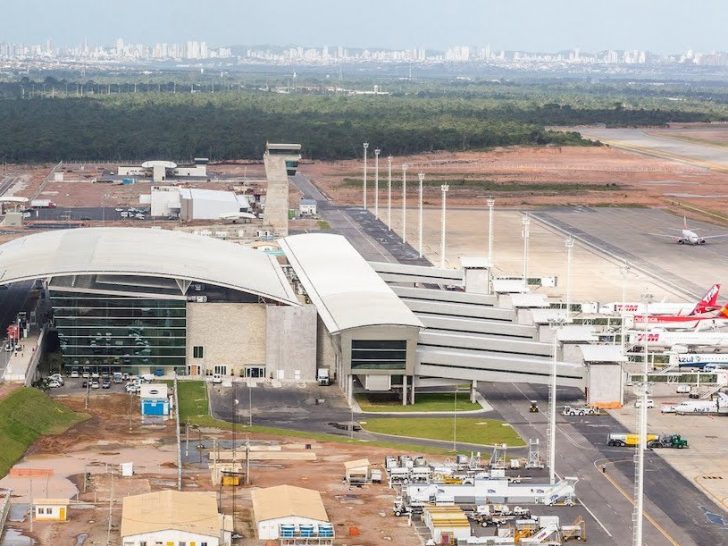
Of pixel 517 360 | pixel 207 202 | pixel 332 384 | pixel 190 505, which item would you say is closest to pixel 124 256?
pixel 332 384

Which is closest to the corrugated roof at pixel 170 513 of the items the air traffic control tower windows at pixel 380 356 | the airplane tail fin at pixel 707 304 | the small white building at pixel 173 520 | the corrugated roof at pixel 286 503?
the small white building at pixel 173 520

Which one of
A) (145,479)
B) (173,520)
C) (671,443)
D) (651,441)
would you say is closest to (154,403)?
(145,479)

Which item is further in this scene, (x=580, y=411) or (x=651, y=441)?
(x=580, y=411)

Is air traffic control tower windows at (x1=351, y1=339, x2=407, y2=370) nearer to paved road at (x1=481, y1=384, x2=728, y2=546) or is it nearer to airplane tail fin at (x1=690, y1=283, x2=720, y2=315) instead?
paved road at (x1=481, y1=384, x2=728, y2=546)

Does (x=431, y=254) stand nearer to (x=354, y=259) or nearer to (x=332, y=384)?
(x=354, y=259)

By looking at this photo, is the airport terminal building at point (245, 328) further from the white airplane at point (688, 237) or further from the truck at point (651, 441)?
the white airplane at point (688, 237)

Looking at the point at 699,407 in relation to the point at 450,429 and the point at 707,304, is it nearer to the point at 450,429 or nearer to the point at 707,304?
the point at 450,429

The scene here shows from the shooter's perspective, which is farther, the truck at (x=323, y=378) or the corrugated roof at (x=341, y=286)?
the truck at (x=323, y=378)
